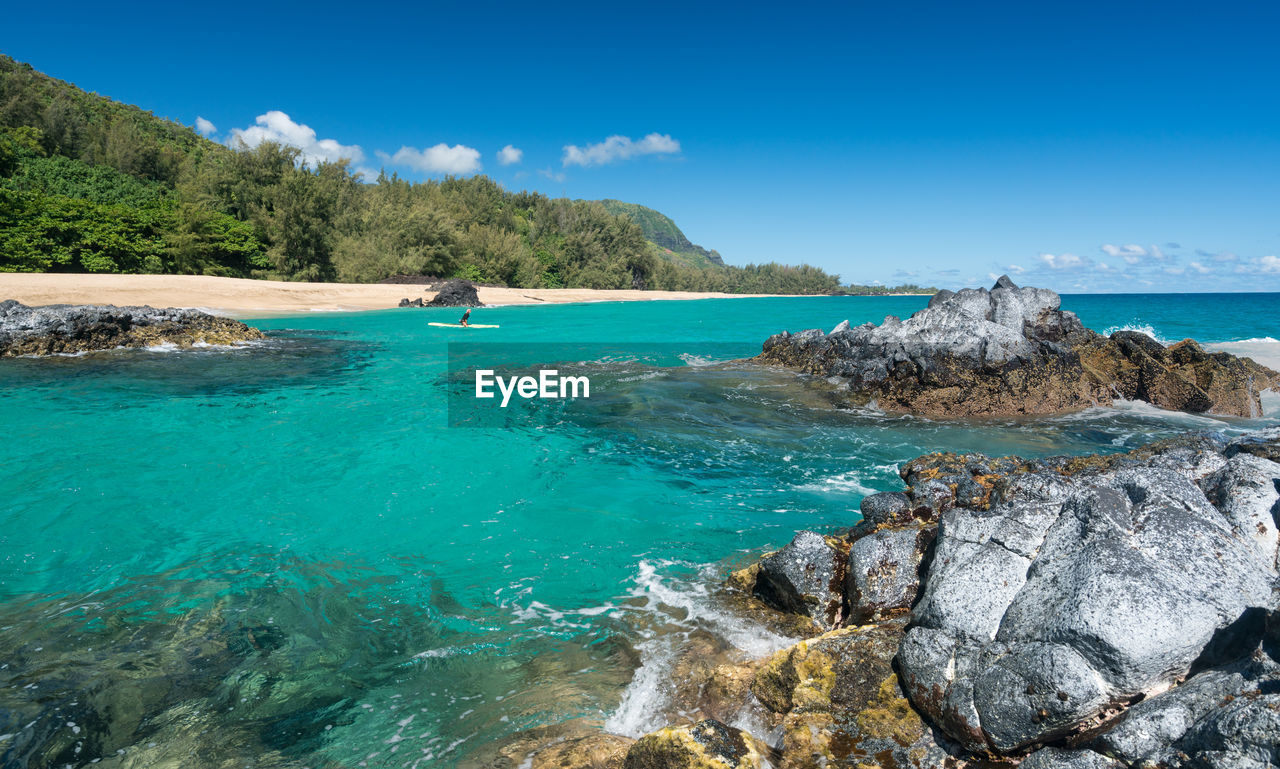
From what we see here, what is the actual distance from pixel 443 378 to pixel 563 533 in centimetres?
1055

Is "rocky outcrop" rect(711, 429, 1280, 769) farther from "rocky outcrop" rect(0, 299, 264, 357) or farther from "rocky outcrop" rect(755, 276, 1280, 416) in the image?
"rocky outcrop" rect(0, 299, 264, 357)

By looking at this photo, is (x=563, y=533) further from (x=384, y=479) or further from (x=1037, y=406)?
(x=1037, y=406)

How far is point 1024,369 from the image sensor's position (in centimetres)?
1257

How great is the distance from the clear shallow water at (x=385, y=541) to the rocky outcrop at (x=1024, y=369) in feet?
2.66

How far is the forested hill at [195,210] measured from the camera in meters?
33.8

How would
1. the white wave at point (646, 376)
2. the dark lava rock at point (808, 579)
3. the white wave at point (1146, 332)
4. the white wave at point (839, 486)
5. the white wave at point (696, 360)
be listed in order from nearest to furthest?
the dark lava rock at point (808, 579) < the white wave at point (839, 486) < the white wave at point (646, 376) < the white wave at point (1146, 332) < the white wave at point (696, 360)

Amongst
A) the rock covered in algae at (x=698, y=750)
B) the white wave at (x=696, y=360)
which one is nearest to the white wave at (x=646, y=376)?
the white wave at (x=696, y=360)

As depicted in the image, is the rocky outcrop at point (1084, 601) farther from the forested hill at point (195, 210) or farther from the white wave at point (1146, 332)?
the forested hill at point (195, 210)

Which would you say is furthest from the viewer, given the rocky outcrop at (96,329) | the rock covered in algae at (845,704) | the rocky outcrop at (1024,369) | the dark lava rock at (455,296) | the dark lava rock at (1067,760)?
the dark lava rock at (455,296)

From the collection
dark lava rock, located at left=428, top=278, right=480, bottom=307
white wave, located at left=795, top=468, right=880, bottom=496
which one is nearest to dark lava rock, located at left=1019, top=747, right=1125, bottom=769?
white wave, located at left=795, top=468, right=880, bottom=496

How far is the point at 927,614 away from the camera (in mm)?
3643

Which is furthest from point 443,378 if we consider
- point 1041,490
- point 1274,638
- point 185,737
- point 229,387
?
point 1274,638

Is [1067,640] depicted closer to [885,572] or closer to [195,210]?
[885,572]

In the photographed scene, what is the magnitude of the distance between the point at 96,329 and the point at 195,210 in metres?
27.2
